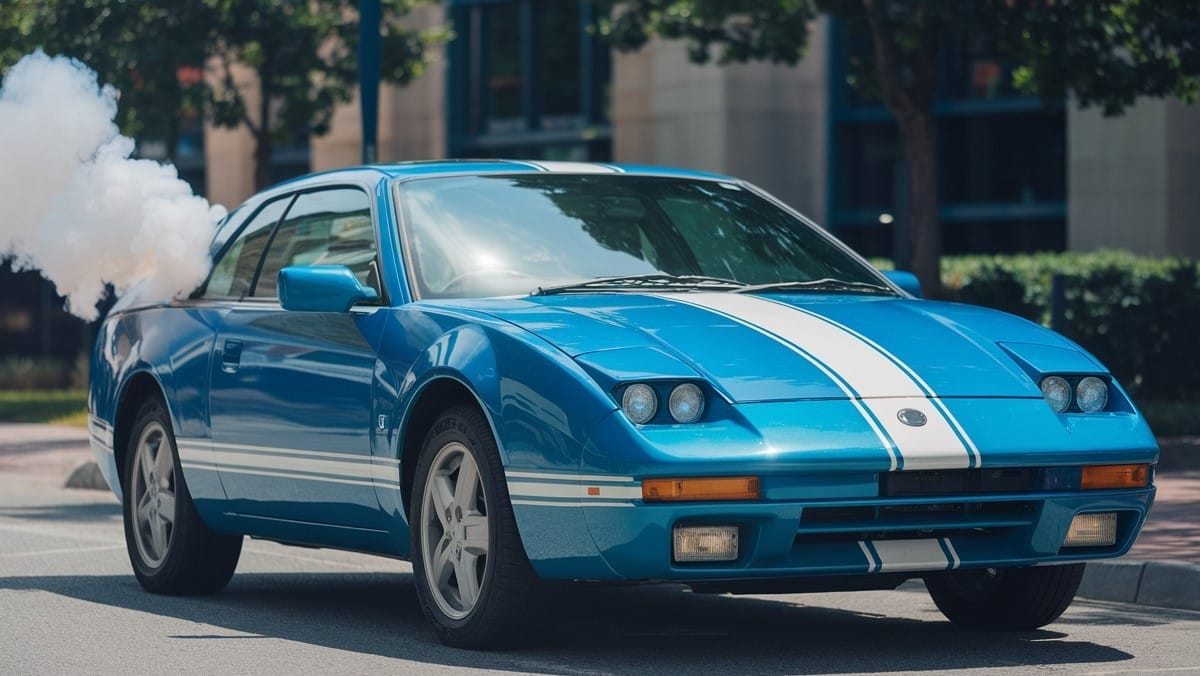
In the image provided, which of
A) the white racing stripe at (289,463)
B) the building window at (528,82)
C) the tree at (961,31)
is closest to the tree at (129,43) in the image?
the tree at (961,31)

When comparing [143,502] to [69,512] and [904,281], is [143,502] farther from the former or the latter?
[69,512]

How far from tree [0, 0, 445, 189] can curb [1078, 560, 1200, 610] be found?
1246cm

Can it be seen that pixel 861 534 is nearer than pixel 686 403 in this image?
No

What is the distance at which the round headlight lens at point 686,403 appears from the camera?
6293 mm

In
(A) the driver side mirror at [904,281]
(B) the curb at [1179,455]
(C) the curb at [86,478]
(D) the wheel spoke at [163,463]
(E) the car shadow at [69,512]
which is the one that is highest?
(A) the driver side mirror at [904,281]

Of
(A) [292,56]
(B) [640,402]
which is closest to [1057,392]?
(B) [640,402]

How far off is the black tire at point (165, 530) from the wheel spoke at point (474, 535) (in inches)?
84.8

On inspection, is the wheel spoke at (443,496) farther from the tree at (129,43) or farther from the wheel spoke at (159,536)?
the tree at (129,43)

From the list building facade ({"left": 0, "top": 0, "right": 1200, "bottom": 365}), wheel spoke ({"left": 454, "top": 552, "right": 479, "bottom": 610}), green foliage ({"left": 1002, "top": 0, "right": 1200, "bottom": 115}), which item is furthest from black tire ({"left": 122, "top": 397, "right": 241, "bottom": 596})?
building facade ({"left": 0, "top": 0, "right": 1200, "bottom": 365})

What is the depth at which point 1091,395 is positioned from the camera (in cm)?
682

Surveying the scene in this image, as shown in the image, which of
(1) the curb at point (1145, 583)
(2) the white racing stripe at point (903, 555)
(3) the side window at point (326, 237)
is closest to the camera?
(2) the white racing stripe at point (903, 555)

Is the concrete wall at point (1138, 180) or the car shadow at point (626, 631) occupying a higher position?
the concrete wall at point (1138, 180)

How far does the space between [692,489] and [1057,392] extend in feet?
4.37

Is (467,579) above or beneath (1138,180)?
beneath
